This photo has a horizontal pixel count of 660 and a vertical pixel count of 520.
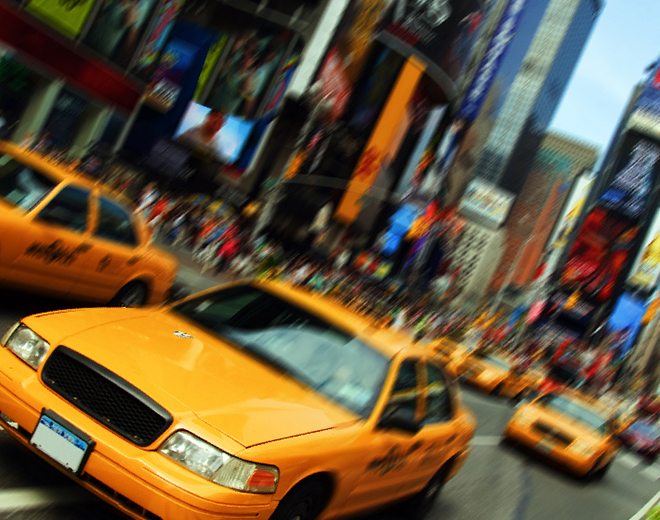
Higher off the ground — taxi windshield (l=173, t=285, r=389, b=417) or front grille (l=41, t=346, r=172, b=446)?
taxi windshield (l=173, t=285, r=389, b=417)

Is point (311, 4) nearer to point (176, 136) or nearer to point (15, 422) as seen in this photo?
point (176, 136)

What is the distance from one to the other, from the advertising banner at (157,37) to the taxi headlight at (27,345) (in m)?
24.0

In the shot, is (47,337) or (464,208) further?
(464,208)

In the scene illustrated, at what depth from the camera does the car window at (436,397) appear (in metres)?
5.89

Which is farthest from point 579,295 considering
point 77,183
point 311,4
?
point 77,183

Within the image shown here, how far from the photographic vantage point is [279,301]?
5.52 metres

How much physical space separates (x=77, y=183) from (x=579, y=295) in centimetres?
8186

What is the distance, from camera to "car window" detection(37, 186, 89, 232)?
723 centimetres

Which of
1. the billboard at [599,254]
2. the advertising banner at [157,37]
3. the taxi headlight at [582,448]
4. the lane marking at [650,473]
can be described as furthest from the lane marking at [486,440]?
the billboard at [599,254]

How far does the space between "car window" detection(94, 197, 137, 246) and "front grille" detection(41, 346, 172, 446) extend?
13.2 feet

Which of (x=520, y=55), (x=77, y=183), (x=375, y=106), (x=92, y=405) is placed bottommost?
(x=92, y=405)

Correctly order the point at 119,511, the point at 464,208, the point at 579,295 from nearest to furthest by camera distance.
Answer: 1. the point at 119,511
2. the point at 579,295
3. the point at 464,208

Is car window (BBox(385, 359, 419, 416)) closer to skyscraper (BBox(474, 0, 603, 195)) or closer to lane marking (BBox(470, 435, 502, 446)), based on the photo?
lane marking (BBox(470, 435, 502, 446))

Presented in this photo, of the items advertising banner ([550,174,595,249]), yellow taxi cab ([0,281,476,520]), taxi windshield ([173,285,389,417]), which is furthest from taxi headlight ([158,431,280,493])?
advertising banner ([550,174,595,249])
